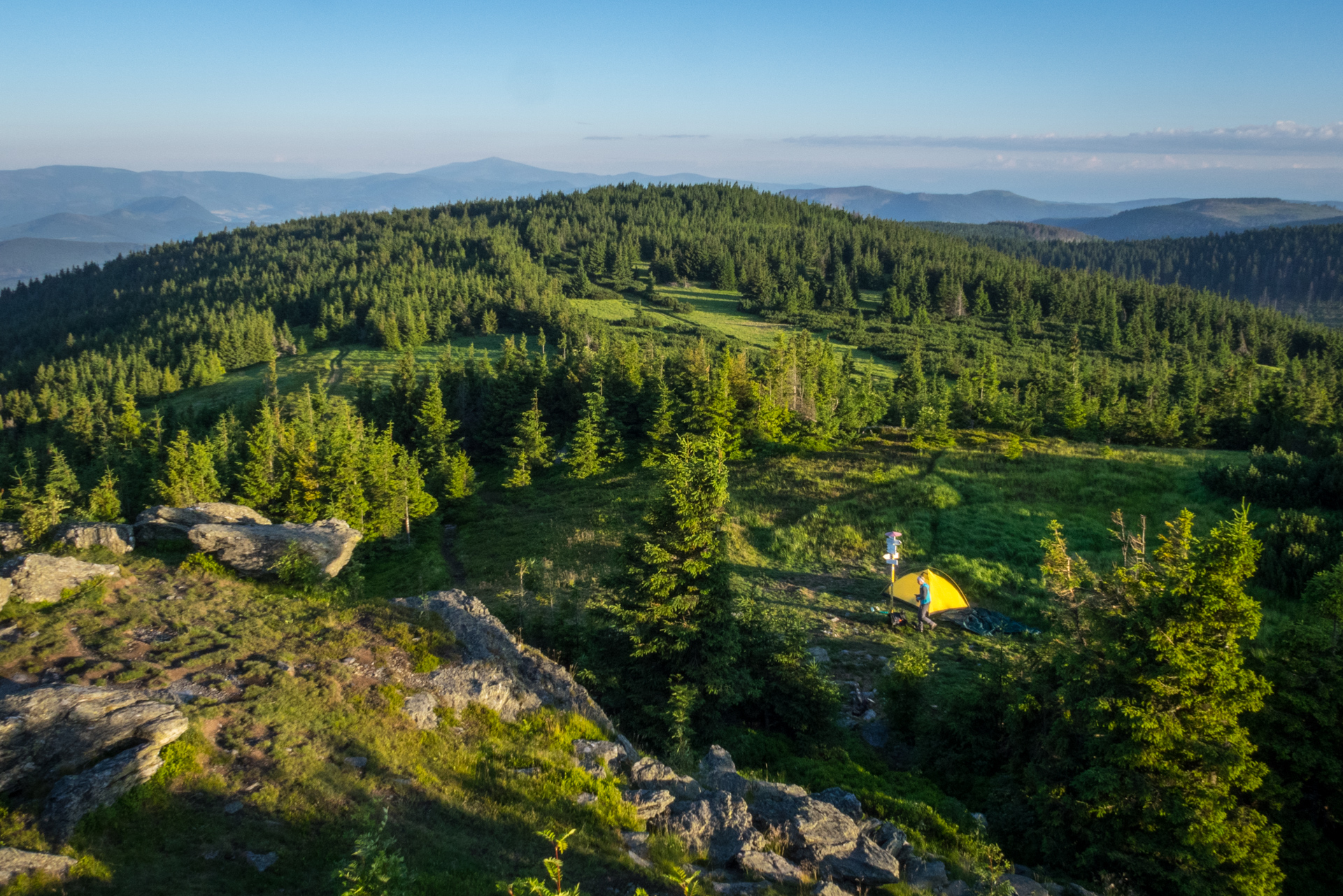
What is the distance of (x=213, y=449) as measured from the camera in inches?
2076

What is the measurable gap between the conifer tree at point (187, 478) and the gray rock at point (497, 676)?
31.5 metres

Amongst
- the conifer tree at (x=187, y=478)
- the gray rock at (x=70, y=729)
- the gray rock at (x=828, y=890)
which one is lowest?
the conifer tree at (x=187, y=478)

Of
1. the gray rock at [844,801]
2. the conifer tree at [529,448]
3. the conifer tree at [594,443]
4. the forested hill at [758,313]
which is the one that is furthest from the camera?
the forested hill at [758,313]

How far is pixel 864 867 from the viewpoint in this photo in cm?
1097

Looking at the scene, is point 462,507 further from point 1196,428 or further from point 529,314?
point 529,314

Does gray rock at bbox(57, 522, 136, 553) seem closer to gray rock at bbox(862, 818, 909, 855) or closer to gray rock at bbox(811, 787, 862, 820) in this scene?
gray rock at bbox(811, 787, 862, 820)

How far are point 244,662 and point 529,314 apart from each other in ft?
363

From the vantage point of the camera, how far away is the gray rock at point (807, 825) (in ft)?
37.5

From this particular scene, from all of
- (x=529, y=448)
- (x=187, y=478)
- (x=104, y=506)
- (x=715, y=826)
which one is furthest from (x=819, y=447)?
(x=104, y=506)

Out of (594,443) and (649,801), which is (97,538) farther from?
(594,443)

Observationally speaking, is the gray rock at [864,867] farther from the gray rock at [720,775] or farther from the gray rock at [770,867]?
the gray rock at [720,775]

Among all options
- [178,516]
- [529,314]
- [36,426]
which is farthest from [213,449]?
[529,314]

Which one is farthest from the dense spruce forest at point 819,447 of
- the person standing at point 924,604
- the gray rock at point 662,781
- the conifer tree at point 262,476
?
the person standing at point 924,604

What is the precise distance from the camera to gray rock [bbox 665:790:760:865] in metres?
11.2
